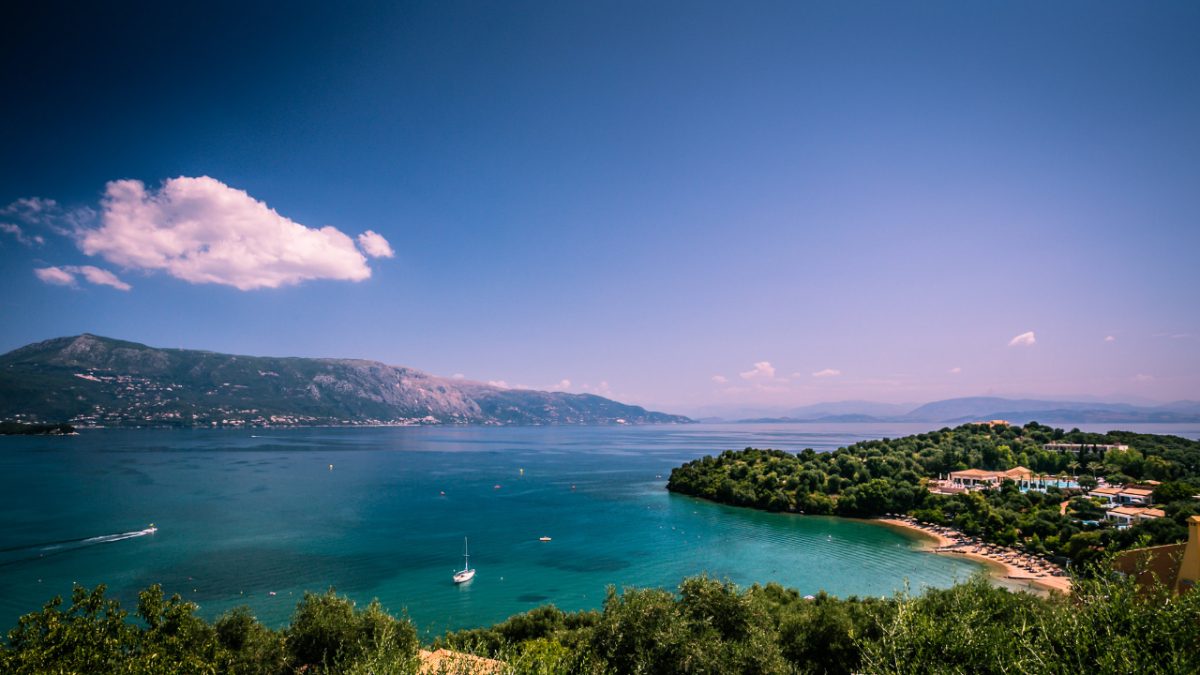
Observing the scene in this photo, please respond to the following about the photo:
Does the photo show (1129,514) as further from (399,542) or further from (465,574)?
(399,542)

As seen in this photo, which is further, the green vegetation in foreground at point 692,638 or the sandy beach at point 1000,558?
the sandy beach at point 1000,558

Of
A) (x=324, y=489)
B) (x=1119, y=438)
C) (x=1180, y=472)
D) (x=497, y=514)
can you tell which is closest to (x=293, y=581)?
(x=497, y=514)

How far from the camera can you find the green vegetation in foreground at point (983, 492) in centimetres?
4916

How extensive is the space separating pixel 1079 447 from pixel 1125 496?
37944 mm

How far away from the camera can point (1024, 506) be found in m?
58.6

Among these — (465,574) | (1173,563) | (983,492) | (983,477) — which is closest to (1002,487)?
(983,492)

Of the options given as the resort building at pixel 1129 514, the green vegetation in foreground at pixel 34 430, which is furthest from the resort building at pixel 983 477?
the green vegetation in foreground at pixel 34 430

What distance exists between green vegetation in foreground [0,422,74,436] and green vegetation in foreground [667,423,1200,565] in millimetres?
194060

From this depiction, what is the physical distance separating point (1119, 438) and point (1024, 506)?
61.7 meters

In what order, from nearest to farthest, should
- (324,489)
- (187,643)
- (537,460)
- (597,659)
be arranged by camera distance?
(187,643) → (597,659) → (324,489) → (537,460)

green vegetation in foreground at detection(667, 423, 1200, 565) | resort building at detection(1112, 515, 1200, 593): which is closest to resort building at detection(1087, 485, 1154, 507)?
green vegetation in foreground at detection(667, 423, 1200, 565)

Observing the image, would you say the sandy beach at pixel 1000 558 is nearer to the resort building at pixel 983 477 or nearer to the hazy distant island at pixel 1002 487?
the hazy distant island at pixel 1002 487

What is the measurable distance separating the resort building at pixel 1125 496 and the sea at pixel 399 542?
77.8 feet

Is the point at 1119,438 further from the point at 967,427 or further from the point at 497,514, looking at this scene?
the point at 497,514
